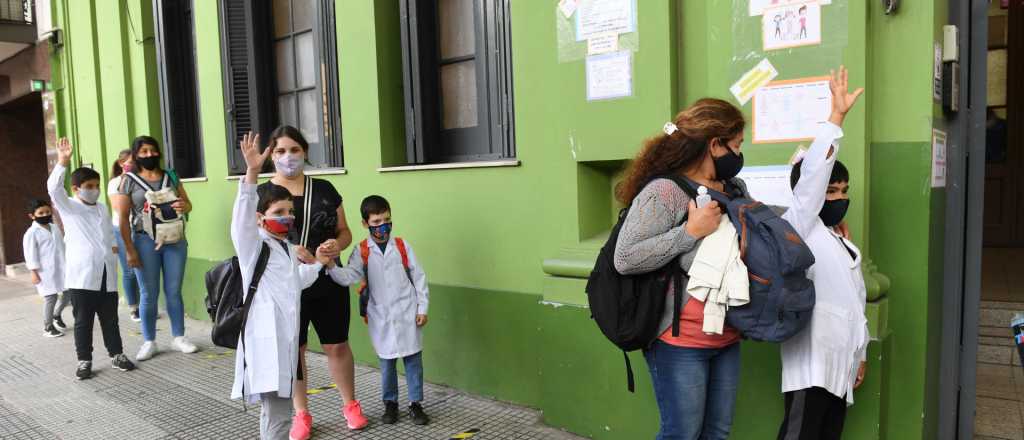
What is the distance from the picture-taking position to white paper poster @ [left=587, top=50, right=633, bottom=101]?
357 cm

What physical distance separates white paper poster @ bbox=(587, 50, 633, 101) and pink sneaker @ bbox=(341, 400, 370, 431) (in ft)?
7.33

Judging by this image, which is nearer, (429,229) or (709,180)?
(709,180)

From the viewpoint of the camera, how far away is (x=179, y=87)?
25.3 ft

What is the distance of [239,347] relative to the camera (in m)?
3.26

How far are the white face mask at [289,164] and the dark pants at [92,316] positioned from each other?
257 centimetres

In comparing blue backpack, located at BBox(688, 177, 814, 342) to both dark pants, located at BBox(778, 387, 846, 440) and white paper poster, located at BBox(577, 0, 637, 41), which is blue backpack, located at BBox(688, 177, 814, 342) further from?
white paper poster, located at BBox(577, 0, 637, 41)

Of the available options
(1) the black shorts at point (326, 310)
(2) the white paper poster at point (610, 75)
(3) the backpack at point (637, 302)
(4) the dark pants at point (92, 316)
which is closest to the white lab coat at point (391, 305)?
(1) the black shorts at point (326, 310)

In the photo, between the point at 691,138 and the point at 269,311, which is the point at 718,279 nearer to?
the point at 691,138

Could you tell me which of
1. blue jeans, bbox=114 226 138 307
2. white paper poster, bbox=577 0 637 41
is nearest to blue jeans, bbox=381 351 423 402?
white paper poster, bbox=577 0 637 41

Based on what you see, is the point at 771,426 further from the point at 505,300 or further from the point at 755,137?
the point at 505,300

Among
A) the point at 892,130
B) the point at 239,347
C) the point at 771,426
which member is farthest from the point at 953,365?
the point at 239,347

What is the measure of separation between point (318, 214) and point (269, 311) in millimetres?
751

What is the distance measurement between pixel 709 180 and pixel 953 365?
185 cm

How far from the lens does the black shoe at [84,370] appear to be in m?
5.43
